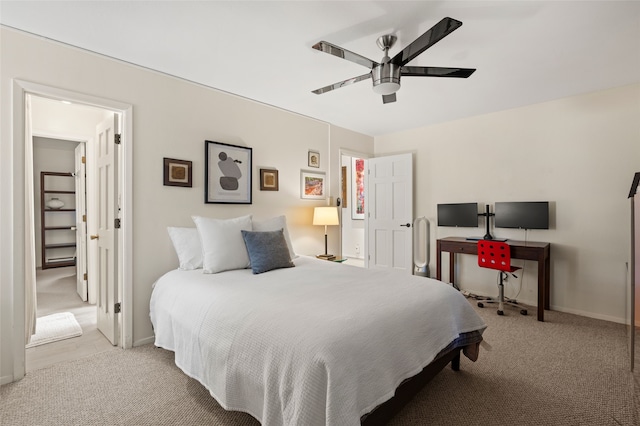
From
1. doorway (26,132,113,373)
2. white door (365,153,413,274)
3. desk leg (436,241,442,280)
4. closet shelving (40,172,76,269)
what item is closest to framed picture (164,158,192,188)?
doorway (26,132,113,373)

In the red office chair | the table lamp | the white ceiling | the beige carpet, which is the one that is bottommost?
the beige carpet

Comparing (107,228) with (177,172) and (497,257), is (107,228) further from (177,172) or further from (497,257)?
(497,257)

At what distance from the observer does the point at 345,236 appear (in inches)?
287

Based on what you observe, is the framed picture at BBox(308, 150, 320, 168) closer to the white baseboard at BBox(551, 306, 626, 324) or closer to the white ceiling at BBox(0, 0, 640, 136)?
the white ceiling at BBox(0, 0, 640, 136)

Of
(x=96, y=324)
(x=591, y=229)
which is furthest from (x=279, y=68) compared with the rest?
(x=591, y=229)

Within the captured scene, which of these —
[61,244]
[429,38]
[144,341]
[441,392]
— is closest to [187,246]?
[144,341]

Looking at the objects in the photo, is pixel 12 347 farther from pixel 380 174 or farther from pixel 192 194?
pixel 380 174

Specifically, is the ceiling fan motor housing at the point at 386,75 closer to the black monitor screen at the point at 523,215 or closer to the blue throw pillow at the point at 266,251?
the blue throw pillow at the point at 266,251

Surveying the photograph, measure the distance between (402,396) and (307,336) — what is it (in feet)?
2.44

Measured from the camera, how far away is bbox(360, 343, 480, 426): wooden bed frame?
1.51m

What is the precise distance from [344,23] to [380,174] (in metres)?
3.21

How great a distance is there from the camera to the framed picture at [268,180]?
3760 mm

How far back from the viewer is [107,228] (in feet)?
9.64

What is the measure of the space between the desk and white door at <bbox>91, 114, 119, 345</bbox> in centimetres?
381
